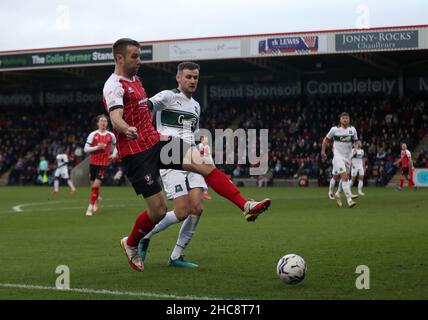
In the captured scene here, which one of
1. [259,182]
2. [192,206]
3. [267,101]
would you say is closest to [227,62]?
[267,101]

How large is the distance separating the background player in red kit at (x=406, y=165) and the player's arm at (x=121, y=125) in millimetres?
25423

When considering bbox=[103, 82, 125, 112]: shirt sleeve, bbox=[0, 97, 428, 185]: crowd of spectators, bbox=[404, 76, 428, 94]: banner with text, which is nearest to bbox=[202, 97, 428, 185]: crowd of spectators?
bbox=[0, 97, 428, 185]: crowd of spectators

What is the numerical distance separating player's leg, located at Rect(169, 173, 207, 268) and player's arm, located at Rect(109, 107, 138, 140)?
174 cm

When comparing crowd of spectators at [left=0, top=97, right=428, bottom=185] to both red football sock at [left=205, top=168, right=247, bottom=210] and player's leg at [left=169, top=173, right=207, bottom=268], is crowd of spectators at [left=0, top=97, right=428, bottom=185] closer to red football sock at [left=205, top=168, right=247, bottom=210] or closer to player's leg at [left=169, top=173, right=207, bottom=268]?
player's leg at [left=169, top=173, right=207, bottom=268]

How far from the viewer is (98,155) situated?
1905 centimetres

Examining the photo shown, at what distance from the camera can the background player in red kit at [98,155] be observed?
1834cm

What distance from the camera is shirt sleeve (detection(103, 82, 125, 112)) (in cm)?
777

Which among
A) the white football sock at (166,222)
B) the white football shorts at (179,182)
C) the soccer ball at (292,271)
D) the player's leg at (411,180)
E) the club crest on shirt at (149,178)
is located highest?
the club crest on shirt at (149,178)

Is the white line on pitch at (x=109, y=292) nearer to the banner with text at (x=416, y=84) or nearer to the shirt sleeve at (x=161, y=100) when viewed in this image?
the shirt sleeve at (x=161, y=100)

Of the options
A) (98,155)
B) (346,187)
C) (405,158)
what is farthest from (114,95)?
(405,158)

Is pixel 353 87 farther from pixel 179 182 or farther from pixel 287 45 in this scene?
pixel 179 182

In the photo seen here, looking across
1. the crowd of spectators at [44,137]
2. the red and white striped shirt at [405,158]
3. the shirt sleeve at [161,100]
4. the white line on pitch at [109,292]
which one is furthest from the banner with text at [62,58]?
the white line on pitch at [109,292]

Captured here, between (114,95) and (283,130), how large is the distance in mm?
34559
